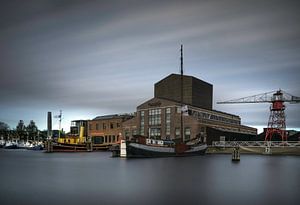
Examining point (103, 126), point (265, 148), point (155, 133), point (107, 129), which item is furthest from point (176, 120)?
point (103, 126)

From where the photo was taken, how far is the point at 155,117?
340ft

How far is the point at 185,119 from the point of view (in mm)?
97188

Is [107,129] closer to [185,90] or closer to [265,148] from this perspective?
[185,90]

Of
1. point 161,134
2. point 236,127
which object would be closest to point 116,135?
point 161,134

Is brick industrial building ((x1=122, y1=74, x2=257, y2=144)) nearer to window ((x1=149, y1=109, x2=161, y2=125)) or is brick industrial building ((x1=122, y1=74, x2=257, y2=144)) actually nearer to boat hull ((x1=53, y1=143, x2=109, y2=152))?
window ((x1=149, y1=109, x2=161, y2=125))

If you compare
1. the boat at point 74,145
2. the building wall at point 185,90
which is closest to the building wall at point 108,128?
the boat at point 74,145

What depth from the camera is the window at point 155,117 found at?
337 feet

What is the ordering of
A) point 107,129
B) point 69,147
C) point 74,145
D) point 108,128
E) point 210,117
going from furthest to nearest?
point 107,129 < point 108,128 < point 210,117 < point 74,145 < point 69,147

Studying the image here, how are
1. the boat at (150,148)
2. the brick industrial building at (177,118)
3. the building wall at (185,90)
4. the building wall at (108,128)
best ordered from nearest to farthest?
the boat at (150,148) < the brick industrial building at (177,118) < the building wall at (108,128) < the building wall at (185,90)

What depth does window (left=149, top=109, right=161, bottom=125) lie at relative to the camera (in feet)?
337

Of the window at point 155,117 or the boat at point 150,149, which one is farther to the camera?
the window at point 155,117

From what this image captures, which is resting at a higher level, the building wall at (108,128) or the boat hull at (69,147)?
the building wall at (108,128)

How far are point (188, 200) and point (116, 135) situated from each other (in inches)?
3833

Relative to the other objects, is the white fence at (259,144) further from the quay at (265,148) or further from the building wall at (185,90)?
the building wall at (185,90)
